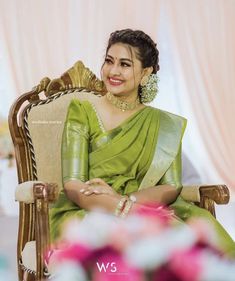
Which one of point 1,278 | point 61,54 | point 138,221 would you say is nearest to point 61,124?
point 1,278

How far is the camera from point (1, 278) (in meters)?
2.25

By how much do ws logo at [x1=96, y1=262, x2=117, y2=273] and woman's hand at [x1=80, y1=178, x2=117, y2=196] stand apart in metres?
0.83

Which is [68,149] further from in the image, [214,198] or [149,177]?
[214,198]

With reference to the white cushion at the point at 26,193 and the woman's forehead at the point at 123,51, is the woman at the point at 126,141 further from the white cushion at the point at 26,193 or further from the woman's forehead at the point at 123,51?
the white cushion at the point at 26,193

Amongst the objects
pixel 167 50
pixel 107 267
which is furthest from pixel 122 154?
pixel 167 50

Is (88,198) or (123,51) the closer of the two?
(88,198)

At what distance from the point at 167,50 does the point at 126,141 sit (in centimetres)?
245

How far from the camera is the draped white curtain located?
4.10 meters

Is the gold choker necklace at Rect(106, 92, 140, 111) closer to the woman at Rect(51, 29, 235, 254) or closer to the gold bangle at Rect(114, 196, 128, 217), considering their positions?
the woman at Rect(51, 29, 235, 254)

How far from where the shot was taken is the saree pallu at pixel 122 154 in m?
1.99

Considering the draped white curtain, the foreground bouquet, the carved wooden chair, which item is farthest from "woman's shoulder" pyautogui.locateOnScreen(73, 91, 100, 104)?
the draped white curtain

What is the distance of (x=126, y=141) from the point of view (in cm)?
210

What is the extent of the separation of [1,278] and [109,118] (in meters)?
0.85

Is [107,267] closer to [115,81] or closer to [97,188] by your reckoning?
[97,188]
